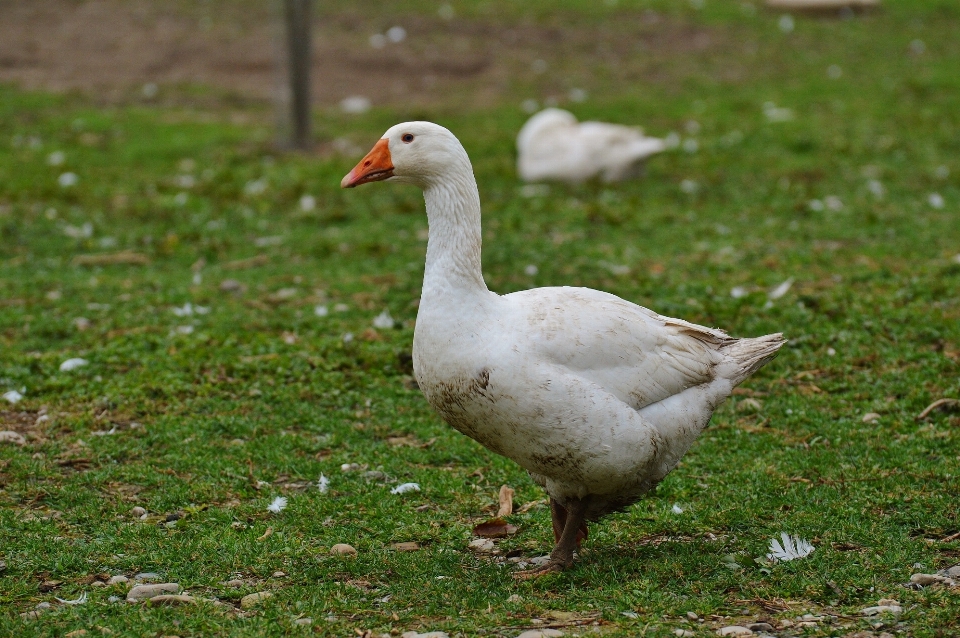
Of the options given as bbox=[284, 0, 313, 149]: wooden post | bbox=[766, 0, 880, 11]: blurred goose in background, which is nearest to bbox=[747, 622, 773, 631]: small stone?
bbox=[284, 0, 313, 149]: wooden post

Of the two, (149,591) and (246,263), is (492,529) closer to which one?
(149,591)

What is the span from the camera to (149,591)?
4676 millimetres

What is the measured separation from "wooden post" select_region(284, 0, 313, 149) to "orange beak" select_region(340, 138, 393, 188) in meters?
9.84

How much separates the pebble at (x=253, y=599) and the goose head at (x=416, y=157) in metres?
1.77

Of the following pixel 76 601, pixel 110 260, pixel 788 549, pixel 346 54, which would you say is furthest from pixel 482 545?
pixel 346 54

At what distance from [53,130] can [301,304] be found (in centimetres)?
806

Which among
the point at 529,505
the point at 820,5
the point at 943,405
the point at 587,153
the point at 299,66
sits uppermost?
the point at 820,5

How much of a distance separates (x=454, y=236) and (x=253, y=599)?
1754 millimetres

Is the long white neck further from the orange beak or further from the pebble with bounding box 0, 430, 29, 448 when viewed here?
the pebble with bounding box 0, 430, 29, 448

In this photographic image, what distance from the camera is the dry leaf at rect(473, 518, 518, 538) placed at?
550cm

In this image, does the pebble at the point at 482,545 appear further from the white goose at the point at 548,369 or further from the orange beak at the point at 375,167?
the orange beak at the point at 375,167

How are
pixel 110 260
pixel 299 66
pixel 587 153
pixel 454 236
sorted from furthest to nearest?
pixel 299 66 < pixel 587 153 < pixel 110 260 < pixel 454 236

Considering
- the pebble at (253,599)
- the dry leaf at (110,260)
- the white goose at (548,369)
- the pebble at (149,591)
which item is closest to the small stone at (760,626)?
the white goose at (548,369)

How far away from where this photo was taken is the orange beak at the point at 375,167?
5.02 m
